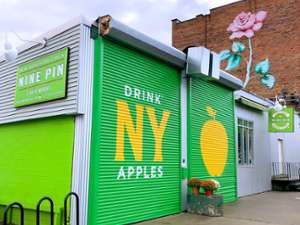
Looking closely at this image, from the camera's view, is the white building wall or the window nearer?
the white building wall

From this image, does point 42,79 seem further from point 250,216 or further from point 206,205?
point 250,216

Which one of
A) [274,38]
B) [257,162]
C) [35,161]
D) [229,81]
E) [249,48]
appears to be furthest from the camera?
[249,48]

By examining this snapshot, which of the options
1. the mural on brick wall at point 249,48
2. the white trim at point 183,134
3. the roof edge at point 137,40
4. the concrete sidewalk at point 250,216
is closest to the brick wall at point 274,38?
the mural on brick wall at point 249,48

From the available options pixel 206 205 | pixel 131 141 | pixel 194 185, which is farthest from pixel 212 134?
pixel 131 141

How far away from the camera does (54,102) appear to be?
7910mm

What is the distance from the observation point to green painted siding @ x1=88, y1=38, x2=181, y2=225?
752 centimetres

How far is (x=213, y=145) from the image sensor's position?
1191 centimetres

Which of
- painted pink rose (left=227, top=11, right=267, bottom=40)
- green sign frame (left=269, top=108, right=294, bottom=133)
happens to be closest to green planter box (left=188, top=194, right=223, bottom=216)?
green sign frame (left=269, top=108, right=294, bottom=133)

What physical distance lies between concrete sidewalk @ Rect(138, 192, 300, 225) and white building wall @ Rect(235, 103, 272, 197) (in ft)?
6.05

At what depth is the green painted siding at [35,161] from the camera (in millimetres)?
7574

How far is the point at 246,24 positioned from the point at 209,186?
18.7 metres

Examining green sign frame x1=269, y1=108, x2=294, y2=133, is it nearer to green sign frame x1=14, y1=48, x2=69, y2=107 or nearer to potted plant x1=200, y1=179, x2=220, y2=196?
potted plant x1=200, y1=179, x2=220, y2=196

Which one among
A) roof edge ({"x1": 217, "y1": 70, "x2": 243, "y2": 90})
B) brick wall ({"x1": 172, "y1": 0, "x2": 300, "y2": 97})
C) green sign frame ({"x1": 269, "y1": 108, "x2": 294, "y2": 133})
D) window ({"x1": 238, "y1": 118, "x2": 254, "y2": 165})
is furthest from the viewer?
brick wall ({"x1": 172, "y1": 0, "x2": 300, "y2": 97})

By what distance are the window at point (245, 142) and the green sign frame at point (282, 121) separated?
1.60 m
